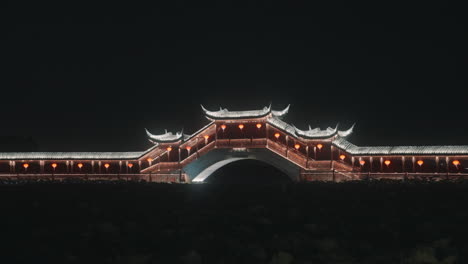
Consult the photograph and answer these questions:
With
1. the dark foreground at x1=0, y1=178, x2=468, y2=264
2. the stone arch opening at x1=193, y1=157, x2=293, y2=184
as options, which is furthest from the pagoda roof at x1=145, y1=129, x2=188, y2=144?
the dark foreground at x1=0, y1=178, x2=468, y2=264

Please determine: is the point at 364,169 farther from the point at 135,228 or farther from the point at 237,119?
the point at 135,228

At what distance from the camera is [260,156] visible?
3550 cm

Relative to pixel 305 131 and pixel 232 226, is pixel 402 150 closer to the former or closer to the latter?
pixel 305 131

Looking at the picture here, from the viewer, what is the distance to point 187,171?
3647 cm

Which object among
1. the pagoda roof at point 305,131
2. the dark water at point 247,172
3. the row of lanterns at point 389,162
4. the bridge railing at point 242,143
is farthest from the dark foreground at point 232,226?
the dark water at point 247,172

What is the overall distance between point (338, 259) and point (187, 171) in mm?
28246

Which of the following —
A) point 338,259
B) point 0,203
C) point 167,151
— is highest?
point 167,151

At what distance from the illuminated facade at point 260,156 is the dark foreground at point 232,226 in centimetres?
1544

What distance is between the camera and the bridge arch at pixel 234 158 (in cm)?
3438

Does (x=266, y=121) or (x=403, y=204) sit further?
(x=266, y=121)

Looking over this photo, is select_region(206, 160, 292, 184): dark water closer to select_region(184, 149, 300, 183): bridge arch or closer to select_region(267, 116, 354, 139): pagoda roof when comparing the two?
select_region(184, 149, 300, 183): bridge arch

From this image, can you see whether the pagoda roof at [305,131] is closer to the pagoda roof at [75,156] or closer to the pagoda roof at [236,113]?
the pagoda roof at [236,113]

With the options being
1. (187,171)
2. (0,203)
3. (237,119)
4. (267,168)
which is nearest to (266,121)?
(237,119)

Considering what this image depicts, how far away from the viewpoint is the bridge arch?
34.4m
